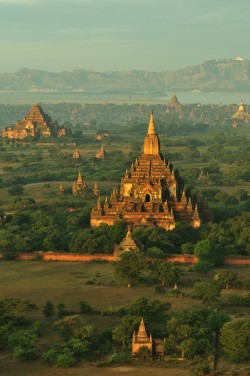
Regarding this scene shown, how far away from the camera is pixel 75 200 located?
3408 inches

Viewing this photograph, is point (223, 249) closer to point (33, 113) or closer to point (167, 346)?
point (167, 346)

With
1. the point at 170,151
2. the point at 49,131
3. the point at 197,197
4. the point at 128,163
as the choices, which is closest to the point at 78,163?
the point at 128,163

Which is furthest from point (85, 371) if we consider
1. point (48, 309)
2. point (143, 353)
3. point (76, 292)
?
point (76, 292)

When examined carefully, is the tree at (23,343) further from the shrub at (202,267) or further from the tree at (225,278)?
the shrub at (202,267)

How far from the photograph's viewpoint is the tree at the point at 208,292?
162ft

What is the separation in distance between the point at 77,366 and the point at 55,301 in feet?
35.3

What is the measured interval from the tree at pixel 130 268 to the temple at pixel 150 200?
36.6 feet

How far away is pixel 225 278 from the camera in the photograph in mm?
53312

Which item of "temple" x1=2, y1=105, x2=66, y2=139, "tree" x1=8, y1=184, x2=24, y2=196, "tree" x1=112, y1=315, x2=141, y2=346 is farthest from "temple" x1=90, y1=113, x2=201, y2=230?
"temple" x1=2, y1=105, x2=66, y2=139

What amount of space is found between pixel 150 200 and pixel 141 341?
28.5 m

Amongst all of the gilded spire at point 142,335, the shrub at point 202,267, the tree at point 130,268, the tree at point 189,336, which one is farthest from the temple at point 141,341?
the shrub at point 202,267

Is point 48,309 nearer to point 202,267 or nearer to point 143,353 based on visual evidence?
point 143,353

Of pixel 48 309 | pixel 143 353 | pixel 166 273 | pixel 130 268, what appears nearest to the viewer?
pixel 143 353

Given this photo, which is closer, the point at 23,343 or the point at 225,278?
the point at 23,343
